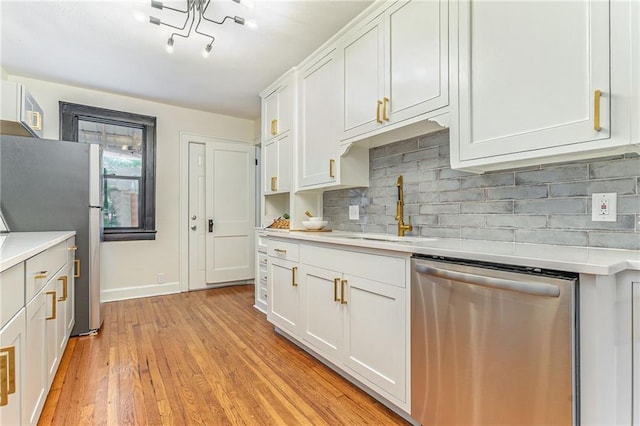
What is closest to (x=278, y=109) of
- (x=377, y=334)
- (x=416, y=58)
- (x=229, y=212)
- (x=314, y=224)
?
(x=314, y=224)

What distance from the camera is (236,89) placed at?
3703 mm

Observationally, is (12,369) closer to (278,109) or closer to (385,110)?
(385,110)

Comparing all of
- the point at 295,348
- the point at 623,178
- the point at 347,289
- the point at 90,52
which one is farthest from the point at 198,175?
the point at 623,178

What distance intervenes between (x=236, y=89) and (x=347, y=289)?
2.81 m

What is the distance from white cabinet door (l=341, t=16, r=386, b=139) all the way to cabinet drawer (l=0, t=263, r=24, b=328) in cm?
190

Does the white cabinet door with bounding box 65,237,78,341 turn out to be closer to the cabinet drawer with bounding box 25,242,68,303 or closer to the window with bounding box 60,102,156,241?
the cabinet drawer with bounding box 25,242,68,303

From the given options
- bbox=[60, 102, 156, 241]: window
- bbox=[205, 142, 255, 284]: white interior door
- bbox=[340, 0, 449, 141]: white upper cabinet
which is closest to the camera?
bbox=[340, 0, 449, 141]: white upper cabinet

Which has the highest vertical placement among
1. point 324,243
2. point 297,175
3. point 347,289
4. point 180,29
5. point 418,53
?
point 180,29

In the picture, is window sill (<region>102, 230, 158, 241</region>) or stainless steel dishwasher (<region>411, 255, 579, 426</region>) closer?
stainless steel dishwasher (<region>411, 255, 579, 426</region>)

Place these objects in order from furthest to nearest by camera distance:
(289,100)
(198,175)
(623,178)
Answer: (198,175)
(289,100)
(623,178)

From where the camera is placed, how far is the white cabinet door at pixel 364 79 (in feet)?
6.72

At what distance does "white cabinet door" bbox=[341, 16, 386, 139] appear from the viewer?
6.72 feet

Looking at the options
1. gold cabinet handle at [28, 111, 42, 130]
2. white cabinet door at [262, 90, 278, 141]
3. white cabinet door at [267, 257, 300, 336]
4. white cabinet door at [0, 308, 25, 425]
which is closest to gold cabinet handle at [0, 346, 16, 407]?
white cabinet door at [0, 308, 25, 425]

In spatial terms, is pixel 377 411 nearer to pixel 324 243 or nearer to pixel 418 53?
pixel 324 243
